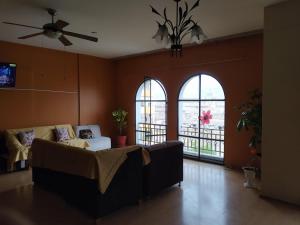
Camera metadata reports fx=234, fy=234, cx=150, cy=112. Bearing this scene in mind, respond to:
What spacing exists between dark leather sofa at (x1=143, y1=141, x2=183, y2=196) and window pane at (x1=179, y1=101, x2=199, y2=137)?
2.14m

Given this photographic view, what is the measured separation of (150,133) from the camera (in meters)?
7.43

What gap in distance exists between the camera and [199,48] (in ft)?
19.5

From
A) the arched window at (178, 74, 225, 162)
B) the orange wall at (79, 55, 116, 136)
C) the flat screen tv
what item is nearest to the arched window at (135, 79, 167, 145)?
the arched window at (178, 74, 225, 162)

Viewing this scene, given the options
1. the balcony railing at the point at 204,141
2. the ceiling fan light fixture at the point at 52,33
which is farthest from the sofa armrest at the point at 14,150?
the balcony railing at the point at 204,141

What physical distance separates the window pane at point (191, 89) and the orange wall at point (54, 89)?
2769mm

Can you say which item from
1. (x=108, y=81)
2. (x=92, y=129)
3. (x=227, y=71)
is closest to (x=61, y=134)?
(x=92, y=129)

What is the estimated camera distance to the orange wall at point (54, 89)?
573cm

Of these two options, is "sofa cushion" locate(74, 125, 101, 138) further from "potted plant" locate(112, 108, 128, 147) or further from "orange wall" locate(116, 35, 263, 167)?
"orange wall" locate(116, 35, 263, 167)

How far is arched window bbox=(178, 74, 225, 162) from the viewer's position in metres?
5.81

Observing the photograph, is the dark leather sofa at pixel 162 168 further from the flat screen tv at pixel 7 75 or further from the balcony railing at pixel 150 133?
the flat screen tv at pixel 7 75

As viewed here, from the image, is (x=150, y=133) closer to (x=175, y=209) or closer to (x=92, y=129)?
(x=92, y=129)

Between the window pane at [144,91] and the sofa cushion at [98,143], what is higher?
the window pane at [144,91]

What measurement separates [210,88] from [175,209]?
3436mm

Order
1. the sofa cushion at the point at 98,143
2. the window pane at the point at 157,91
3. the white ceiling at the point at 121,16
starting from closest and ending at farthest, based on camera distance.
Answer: the white ceiling at the point at 121,16 → the sofa cushion at the point at 98,143 → the window pane at the point at 157,91
